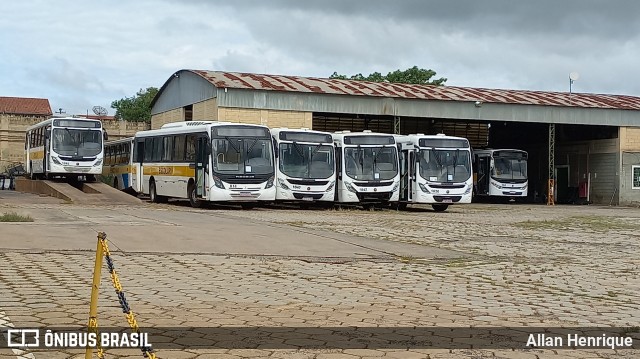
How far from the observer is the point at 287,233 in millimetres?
16625

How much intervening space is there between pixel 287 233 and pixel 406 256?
4.03 metres

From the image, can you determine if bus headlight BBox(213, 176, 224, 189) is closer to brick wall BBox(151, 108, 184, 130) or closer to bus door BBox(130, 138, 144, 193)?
bus door BBox(130, 138, 144, 193)

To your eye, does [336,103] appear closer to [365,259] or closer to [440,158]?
[440,158]

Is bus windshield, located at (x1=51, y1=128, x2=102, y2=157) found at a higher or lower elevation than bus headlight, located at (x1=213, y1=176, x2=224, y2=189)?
higher

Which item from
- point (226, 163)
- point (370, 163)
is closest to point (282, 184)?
point (226, 163)

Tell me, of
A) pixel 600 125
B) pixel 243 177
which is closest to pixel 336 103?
pixel 243 177

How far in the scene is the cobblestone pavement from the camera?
23.2 feet

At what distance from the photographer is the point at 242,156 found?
27.3 m

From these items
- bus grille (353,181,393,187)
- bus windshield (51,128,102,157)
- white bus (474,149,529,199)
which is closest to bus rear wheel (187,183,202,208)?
bus grille (353,181,393,187)

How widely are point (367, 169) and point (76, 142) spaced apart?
13796mm

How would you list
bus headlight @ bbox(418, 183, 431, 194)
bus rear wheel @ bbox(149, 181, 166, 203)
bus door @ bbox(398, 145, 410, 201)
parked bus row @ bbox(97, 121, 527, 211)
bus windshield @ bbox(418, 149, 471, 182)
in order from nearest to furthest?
parked bus row @ bbox(97, 121, 527, 211)
bus headlight @ bbox(418, 183, 431, 194)
bus windshield @ bbox(418, 149, 471, 182)
bus door @ bbox(398, 145, 410, 201)
bus rear wheel @ bbox(149, 181, 166, 203)

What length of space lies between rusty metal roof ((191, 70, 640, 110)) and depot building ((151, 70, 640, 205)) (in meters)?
0.06

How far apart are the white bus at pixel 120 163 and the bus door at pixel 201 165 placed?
30.4 feet

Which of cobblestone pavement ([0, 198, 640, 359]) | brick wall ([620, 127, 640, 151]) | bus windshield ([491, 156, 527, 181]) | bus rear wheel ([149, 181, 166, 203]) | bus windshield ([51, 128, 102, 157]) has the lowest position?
cobblestone pavement ([0, 198, 640, 359])
